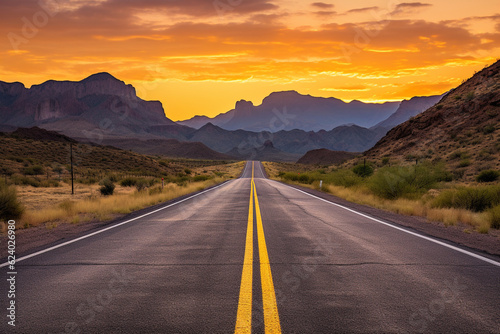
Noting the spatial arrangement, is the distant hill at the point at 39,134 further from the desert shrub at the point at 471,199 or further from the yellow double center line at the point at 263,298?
the yellow double center line at the point at 263,298

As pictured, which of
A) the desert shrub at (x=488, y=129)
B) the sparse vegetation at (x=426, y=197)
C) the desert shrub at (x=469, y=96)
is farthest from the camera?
the desert shrub at (x=469, y=96)

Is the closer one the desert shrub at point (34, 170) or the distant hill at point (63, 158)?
the desert shrub at point (34, 170)

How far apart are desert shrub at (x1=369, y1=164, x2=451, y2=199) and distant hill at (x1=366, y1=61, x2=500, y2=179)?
46.9 feet

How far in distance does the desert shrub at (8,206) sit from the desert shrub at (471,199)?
53.0ft

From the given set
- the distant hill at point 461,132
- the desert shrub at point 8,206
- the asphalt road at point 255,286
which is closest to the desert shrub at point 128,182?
the desert shrub at point 8,206

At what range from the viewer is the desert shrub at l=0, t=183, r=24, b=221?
11.7m

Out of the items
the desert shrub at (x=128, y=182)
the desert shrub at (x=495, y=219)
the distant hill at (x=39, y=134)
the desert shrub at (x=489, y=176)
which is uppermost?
the distant hill at (x=39, y=134)

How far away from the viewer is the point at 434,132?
50.9 metres

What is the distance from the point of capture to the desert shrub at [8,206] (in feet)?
38.2

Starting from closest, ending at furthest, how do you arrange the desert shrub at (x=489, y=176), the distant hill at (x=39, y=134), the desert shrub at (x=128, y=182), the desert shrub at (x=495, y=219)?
the desert shrub at (x=495, y=219) < the desert shrub at (x=489, y=176) < the desert shrub at (x=128, y=182) < the distant hill at (x=39, y=134)

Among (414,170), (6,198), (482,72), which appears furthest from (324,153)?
(6,198)

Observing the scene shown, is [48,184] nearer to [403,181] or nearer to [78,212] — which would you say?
[78,212]

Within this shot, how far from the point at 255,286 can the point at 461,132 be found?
49.8 meters

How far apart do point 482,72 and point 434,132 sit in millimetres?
17599
